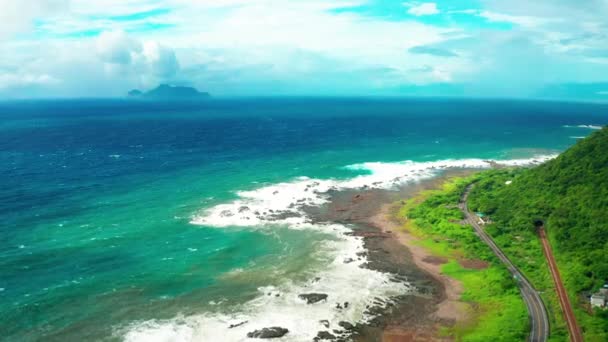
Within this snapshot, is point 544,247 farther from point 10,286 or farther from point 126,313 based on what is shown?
point 10,286

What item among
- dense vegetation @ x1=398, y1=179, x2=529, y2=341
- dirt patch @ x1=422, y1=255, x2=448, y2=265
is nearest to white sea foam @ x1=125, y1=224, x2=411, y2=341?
dirt patch @ x1=422, y1=255, x2=448, y2=265

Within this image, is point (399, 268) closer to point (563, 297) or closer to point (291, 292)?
point (291, 292)

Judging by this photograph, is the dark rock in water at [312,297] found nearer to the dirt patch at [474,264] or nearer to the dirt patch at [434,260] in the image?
the dirt patch at [434,260]

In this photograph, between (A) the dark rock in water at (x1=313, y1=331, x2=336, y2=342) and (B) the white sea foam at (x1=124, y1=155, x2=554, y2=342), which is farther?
(B) the white sea foam at (x1=124, y1=155, x2=554, y2=342)

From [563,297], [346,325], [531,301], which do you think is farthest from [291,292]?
[563,297]

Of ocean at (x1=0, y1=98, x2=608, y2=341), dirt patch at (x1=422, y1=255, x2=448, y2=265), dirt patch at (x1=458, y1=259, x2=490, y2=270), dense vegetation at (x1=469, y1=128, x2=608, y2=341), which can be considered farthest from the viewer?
dirt patch at (x1=422, y1=255, x2=448, y2=265)

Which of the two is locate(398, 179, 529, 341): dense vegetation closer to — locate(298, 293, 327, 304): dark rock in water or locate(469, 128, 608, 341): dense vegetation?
locate(469, 128, 608, 341): dense vegetation

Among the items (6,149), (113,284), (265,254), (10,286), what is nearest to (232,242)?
(265,254)
